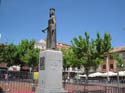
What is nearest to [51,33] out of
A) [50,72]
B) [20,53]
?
[50,72]

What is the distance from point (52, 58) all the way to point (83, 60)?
43.1 ft

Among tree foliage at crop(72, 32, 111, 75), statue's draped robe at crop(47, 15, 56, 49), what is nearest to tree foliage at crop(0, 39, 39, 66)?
tree foliage at crop(72, 32, 111, 75)

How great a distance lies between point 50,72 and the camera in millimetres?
12453

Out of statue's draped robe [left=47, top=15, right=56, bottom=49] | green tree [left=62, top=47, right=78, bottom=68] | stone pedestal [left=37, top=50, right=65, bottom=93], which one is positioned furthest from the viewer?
green tree [left=62, top=47, right=78, bottom=68]

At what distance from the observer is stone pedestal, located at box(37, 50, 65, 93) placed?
12.4 metres

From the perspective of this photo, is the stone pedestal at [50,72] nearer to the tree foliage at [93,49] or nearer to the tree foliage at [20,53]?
the tree foliage at [93,49]

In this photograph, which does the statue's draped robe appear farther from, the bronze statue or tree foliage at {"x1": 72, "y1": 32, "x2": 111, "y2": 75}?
tree foliage at {"x1": 72, "y1": 32, "x2": 111, "y2": 75}

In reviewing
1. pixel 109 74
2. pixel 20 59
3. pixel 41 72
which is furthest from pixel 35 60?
pixel 41 72

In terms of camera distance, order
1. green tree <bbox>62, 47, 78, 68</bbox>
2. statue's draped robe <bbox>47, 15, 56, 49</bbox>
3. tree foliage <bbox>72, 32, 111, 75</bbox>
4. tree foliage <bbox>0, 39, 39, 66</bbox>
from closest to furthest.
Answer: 1. statue's draped robe <bbox>47, 15, 56, 49</bbox>
2. tree foliage <bbox>72, 32, 111, 75</bbox>
3. green tree <bbox>62, 47, 78, 68</bbox>
4. tree foliage <bbox>0, 39, 39, 66</bbox>

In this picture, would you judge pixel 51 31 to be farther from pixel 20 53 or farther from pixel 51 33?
pixel 20 53

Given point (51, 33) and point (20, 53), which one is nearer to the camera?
point (51, 33)

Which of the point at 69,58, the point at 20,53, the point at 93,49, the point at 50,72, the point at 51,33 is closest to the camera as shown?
the point at 50,72

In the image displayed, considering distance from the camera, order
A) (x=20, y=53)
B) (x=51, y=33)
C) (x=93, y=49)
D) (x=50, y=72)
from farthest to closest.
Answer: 1. (x=20, y=53)
2. (x=93, y=49)
3. (x=51, y=33)
4. (x=50, y=72)

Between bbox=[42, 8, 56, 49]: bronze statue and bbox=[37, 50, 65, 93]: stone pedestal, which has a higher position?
bbox=[42, 8, 56, 49]: bronze statue
